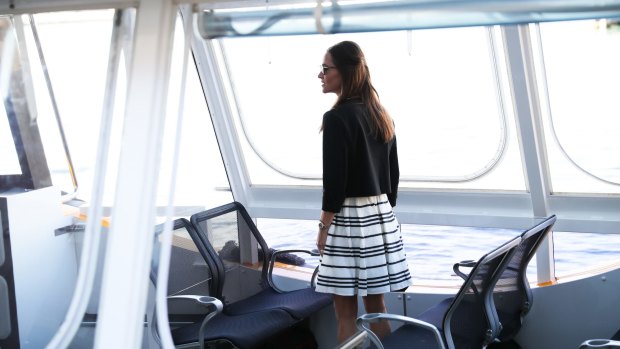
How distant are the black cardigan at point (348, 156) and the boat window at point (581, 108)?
1205mm

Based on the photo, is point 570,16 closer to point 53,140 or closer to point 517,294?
point 53,140

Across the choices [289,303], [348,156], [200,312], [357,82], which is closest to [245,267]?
[289,303]

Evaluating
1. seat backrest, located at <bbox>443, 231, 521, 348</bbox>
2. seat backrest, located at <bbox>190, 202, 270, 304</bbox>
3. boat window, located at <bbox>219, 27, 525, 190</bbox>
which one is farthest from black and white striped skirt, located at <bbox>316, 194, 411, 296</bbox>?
boat window, located at <bbox>219, 27, 525, 190</bbox>

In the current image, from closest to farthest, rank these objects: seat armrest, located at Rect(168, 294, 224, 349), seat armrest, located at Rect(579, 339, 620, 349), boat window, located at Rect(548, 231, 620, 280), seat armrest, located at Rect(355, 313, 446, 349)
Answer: seat armrest, located at Rect(579, 339, 620, 349) < seat armrest, located at Rect(355, 313, 446, 349) < seat armrest, located at Rect(168, 294, 224, 349) < boat window, located at Rect(548, 231, 620, 280)

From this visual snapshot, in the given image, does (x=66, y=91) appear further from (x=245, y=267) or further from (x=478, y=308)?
(x=245, y=267)

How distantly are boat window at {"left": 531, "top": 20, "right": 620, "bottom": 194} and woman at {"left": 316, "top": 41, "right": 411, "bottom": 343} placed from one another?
114 centimetres

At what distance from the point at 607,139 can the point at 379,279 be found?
5.47 ft

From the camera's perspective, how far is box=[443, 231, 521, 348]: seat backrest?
3189 millimetres

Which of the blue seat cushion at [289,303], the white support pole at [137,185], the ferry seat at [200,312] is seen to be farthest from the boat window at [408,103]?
the white support pole at [137,185]

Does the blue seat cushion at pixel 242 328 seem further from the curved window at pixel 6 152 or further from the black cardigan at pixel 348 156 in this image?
the curved window at pixel 6 152

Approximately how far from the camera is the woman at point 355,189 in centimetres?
340

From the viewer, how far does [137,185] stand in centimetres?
171

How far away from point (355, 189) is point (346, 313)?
599 mm

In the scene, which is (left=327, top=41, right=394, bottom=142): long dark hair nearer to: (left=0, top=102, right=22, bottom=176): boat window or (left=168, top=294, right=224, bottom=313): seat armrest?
(left=168, top=294, right=224, bottom=313): seat armrest
